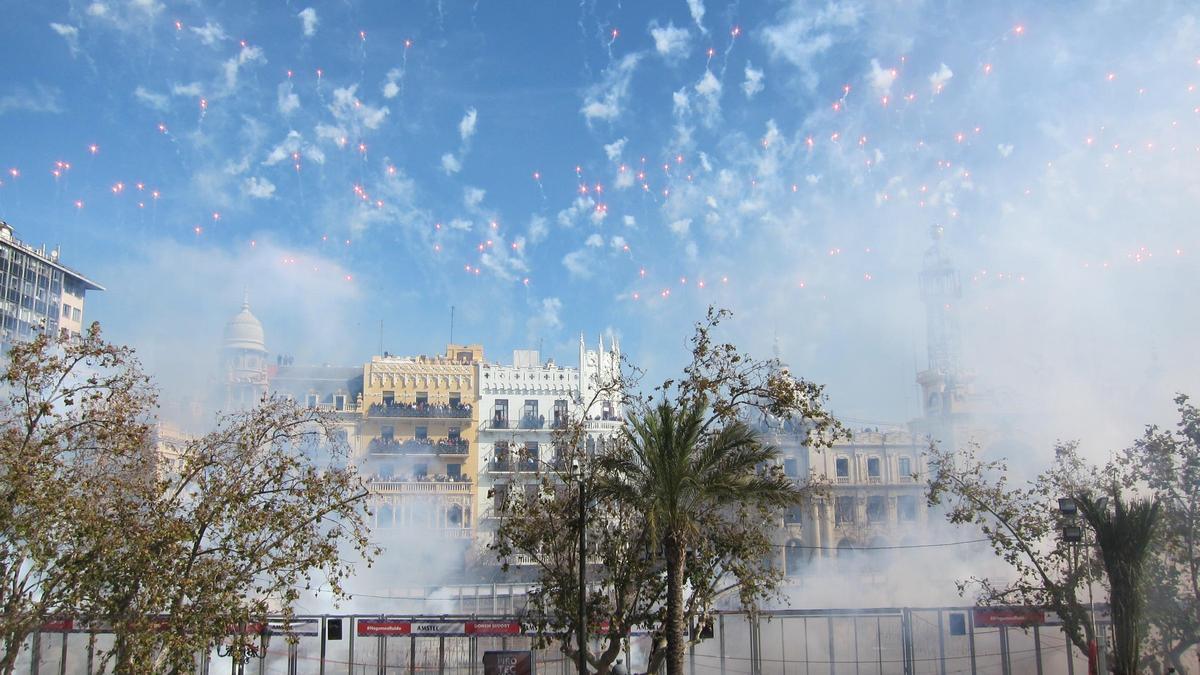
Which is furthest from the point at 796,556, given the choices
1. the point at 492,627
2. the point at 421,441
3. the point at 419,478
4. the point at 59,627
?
the point at 59,627

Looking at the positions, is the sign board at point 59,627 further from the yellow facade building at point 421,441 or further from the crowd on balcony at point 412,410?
the crowd on balcony at point 412,410

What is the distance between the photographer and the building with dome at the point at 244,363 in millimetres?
64062

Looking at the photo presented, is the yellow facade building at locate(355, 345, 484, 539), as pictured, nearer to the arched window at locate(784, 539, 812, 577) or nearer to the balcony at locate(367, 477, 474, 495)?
the balcony at locate(367, 477, 474, 495)

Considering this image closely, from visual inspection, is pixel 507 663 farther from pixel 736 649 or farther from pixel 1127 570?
pixel 736 649

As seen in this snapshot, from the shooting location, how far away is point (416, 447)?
60469mm

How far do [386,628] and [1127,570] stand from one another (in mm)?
21677

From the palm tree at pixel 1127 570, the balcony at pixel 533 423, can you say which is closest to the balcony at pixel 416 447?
the balcony at pixel 533 423

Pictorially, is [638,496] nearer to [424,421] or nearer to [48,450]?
[48,450]

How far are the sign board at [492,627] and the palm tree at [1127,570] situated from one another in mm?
17784

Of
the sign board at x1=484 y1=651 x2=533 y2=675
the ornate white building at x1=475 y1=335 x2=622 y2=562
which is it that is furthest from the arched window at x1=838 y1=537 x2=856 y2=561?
the sign board at x1=484 y1=651 x2=533 y2=675

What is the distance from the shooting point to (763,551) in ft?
74.4

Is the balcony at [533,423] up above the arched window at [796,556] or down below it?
above

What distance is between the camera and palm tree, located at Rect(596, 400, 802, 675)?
20.1m

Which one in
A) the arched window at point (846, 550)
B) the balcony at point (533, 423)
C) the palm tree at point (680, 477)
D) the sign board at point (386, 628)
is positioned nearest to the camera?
the palm tree at point (680, 477)
